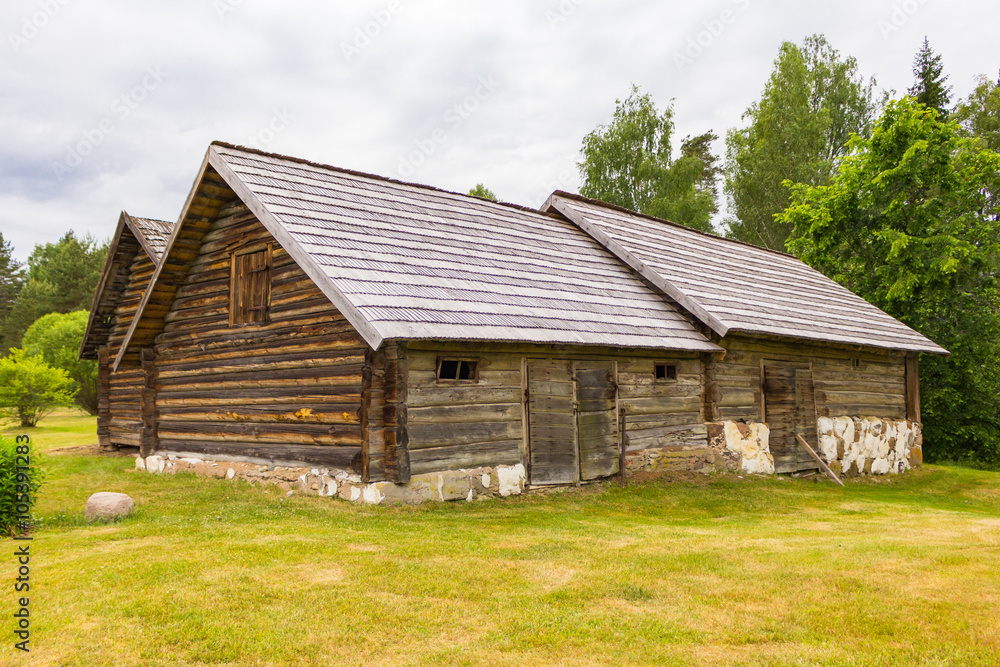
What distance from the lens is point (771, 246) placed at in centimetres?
3466

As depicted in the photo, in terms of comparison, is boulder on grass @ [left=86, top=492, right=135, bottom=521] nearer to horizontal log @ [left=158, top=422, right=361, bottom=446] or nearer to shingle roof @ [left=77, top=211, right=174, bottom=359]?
horizontal log @ [left=158, top=422, right=361, bottom=446]

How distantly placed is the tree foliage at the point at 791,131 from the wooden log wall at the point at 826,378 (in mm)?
15957

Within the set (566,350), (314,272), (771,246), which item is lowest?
(566,350)

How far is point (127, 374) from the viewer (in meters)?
19.5

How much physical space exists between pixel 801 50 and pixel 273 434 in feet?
109

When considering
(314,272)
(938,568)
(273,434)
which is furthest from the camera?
(273,434)

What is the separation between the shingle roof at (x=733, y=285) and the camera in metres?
14.3

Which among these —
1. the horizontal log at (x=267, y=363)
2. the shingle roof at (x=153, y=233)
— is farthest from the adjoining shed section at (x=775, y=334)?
the shingle roof at (x=153, y=233)

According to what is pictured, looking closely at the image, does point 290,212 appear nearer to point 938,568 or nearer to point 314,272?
point 314,272

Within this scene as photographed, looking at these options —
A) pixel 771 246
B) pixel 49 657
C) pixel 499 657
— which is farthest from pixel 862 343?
pixel 771 246

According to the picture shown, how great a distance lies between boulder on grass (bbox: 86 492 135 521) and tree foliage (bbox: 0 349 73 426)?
2271 centimetres

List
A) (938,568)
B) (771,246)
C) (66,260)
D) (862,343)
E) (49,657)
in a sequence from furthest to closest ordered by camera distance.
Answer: (66,260) → (771,246) → (862,343) → (938,568) → (49,657)

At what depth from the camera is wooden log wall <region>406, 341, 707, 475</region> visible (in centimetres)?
966

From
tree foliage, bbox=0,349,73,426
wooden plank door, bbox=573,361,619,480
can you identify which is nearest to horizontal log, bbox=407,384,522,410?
wooden plank door, bbox=573,361,619,480
